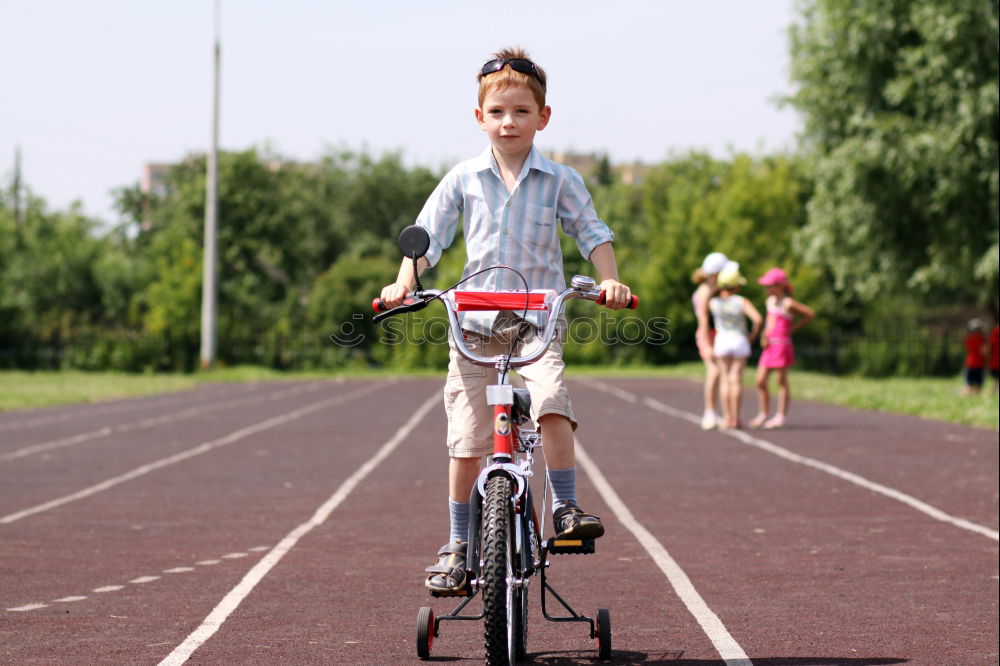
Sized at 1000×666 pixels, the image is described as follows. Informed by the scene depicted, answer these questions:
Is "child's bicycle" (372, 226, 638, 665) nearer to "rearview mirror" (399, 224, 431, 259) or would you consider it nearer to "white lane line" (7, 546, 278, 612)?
"rearview mirror" (399, 224, 431, 259)

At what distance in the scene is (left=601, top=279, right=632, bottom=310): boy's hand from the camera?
174 inches

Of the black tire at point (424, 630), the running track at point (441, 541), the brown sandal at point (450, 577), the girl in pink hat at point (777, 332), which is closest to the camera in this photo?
the brown sandal at point (450, 577)

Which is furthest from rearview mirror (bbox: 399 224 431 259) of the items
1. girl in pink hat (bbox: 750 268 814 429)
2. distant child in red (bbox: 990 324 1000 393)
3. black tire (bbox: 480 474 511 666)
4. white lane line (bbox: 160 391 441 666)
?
distant child in red (bbox: 990 324 1000 393)

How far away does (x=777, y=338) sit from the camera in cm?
1745

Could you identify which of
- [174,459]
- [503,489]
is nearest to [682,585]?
[503,489]

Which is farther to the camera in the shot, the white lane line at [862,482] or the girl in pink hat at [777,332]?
the girl in pink hat at [777,332]

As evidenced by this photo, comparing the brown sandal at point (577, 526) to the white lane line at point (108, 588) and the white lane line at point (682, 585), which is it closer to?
the white lane line at point (682, 585)

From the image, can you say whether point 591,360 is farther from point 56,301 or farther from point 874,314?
point 56,301

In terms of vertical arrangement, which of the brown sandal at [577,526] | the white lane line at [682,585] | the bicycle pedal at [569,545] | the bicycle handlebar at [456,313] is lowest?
the white lane line at [682,585]

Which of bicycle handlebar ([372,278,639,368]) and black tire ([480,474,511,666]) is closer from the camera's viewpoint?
black tire ([480,474,511,666])

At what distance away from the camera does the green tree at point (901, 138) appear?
96.9 feet

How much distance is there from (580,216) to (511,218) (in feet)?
0.88

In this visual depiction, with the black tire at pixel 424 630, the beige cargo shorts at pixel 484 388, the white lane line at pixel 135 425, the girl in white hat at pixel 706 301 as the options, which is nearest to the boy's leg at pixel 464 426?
the beige cargo shorts at pixel 484 388

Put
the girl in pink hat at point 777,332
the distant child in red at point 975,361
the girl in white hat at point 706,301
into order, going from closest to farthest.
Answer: the girl in white hat at point 706,301, the girl in pink hat at point 777,332, the distant child in red at point 975,361
